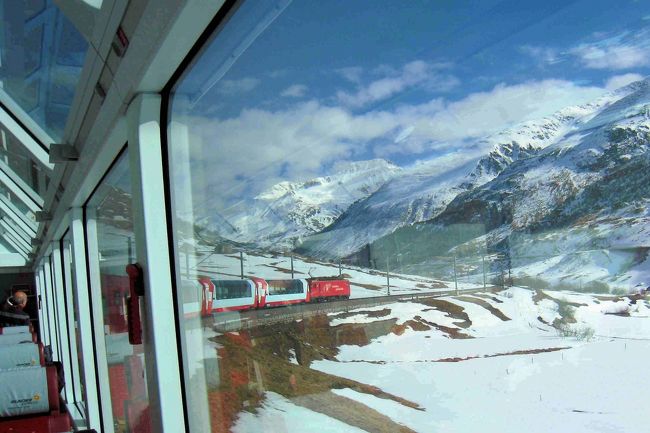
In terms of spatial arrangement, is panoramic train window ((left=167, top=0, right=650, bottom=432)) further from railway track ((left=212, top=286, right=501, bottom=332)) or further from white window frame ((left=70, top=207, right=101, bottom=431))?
white window frame ((left=70, top=207, right=101, bottom=431))

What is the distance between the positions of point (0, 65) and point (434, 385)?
8.99 feet

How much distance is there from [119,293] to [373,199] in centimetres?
304

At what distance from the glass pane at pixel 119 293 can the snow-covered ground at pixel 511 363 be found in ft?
6.27

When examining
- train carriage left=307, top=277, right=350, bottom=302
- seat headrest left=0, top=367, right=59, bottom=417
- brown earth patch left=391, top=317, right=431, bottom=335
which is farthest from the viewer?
seat headrest left=0, top=367, right=59, bottom=417

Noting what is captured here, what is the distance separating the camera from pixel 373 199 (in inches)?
54.0

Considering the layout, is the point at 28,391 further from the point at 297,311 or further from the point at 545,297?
the point at 545,297

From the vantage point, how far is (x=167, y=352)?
2355 millimetres

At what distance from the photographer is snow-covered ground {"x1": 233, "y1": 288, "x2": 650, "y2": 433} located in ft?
2.66

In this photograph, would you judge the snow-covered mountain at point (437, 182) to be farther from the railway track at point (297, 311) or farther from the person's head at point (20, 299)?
the person's head at point (20, 299)

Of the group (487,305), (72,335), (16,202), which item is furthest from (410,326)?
(16,202)

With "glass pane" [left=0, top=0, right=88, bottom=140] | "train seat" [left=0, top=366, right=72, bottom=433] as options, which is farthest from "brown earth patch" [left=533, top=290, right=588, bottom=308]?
"train seat" [left=0, top=366, right=72, bottom=433]

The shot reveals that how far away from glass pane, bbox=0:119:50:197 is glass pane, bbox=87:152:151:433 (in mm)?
562

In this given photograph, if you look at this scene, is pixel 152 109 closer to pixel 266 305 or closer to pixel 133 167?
pixel 133 167

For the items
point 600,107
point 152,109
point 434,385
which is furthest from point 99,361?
point 600,107
